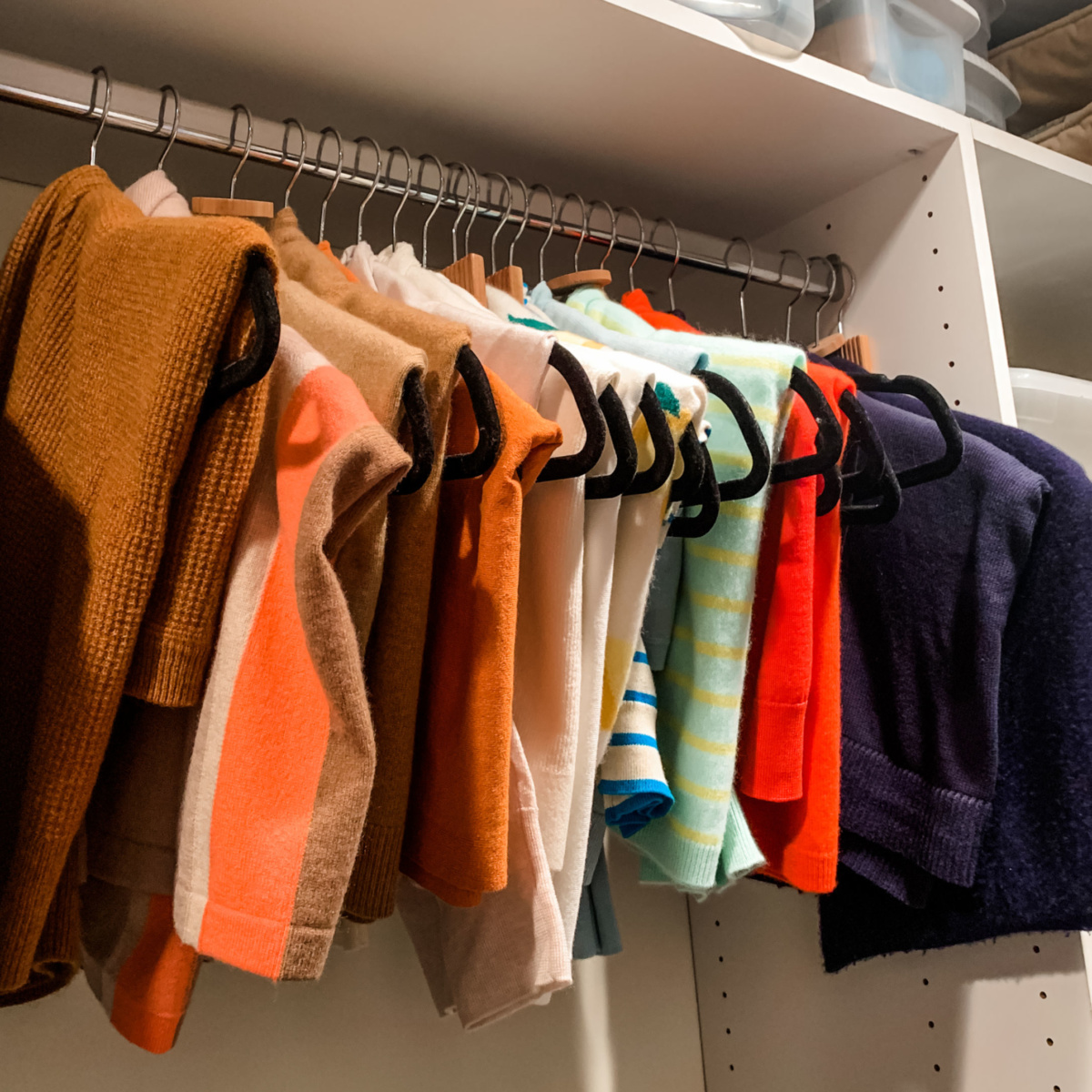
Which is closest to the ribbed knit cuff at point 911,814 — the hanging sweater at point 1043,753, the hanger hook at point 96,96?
the hanging sweater at point 1043,753

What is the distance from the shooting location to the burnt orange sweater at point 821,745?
0.67m

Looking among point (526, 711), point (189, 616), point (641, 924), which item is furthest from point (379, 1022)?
point (189, 616)

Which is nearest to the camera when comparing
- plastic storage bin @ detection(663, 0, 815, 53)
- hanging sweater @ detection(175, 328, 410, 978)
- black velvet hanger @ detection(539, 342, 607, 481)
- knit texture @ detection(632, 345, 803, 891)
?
hanging sweater @ detection(175, 328, 410, 978)

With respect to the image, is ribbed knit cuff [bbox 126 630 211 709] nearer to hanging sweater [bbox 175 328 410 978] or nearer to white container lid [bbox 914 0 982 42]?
hanging sweater [bbox 175 328 410 978]

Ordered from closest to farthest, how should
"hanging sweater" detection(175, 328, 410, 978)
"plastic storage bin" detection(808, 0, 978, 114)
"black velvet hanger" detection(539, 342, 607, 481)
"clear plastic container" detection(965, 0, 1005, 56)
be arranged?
"hanging sweater" detection(175, 328, 410, 978) → "black velvet hanger" detection(539, 342, 607, 481) → "plastic storage bin" detection(808, 0, 978, 114) → "clear plastic container" detection(965, 0, 1005, 56)

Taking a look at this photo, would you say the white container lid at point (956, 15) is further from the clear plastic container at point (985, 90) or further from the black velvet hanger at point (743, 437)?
the black velvet hanger at point (743, 437)

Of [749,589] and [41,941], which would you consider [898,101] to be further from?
[41,941]

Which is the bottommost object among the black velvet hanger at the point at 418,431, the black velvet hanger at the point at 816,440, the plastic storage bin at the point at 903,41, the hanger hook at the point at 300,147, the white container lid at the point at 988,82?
the black velvet hanger at the point at 418,431

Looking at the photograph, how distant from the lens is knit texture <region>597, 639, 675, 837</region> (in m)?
0.59

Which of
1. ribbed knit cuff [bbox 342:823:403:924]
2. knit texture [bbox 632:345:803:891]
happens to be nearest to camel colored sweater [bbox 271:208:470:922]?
ribbed knit cuff [bbox 342:823:403:924]

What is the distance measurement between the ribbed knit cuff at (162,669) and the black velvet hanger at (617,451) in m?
0.25

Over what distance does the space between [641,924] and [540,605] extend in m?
→ 0.72

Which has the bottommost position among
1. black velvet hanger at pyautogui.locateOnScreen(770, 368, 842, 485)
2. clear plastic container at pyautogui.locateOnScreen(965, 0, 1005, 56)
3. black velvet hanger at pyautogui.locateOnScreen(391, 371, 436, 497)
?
black velvet hanger at pyautogui.locateOnScreen(391, 371, 436, 497)

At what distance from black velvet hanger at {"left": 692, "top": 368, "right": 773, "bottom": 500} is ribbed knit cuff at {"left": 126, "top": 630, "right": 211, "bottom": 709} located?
36 cm
